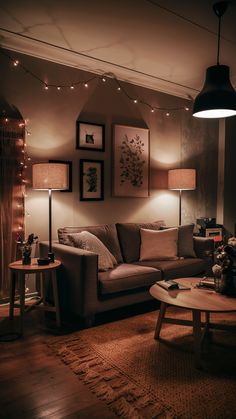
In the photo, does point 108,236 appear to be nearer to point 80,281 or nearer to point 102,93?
point 80,281

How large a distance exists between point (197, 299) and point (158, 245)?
144cm

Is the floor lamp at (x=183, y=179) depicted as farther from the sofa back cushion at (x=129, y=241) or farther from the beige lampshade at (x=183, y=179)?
the sofa back cushion at (x=129, y=241)

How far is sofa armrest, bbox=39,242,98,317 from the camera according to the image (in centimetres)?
273

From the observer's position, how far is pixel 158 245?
373 centimetres

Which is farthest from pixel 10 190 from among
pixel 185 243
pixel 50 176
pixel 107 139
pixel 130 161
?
pixel 185 243

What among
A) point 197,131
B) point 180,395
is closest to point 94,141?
point 197,131

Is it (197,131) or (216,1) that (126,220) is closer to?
(197,131)

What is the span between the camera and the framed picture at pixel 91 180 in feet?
12.7

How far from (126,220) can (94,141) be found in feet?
3.65

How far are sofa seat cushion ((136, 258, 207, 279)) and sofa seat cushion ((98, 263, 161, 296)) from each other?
12 centimetres

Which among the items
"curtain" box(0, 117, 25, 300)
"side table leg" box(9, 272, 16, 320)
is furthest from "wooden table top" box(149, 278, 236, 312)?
"curtain" box(0, 117, 25, 300)

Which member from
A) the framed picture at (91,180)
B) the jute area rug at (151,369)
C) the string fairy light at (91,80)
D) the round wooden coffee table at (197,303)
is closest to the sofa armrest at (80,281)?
the jute area rug at (151,369)

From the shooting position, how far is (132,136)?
4.32 m

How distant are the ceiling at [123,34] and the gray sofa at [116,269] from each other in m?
1.93
